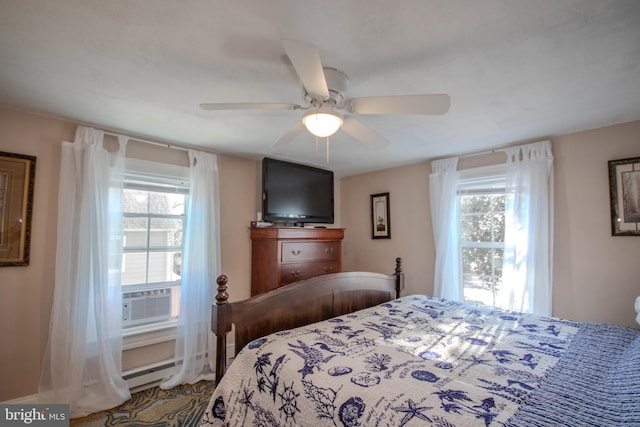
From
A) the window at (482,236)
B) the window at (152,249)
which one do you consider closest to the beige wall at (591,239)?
the window at (482,236)

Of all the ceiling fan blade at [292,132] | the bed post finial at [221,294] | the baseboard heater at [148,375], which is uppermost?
the ceiling fan blade at [292,132]

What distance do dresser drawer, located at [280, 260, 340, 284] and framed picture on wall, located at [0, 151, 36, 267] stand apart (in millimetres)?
1997

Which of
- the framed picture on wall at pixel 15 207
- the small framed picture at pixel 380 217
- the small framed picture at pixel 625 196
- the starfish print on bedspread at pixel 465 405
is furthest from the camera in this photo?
the small framed picture at pixel 380 217

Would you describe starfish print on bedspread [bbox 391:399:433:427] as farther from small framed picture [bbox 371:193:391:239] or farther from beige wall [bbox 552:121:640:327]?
small framed picture [bbox 371:193:391:239]

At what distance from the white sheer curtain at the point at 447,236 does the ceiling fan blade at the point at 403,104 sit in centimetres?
198

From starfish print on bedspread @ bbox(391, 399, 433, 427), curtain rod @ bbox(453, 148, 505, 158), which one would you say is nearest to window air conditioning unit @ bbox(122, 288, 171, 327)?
starfish print on bedspread @ bbox(391, 399, 433, 427)

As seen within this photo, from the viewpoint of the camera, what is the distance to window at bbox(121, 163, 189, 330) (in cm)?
263

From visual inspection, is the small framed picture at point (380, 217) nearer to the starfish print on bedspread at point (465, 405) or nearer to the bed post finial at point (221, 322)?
the bed post finial at point (221, 322)

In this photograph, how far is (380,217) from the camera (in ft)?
13.0

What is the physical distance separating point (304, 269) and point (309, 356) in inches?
75.1

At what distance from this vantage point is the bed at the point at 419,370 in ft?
3.10

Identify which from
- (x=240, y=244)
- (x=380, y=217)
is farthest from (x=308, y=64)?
(x=380, y=217)

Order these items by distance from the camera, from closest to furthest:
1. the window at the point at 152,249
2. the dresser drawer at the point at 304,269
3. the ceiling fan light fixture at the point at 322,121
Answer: the ceiling fan light fixture at the point at 322,121 → the window at the point at 152,249 → the dresser drawer at the point at 304,269

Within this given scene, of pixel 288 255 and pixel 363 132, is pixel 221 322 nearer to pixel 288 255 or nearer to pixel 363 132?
pixel 363 132
